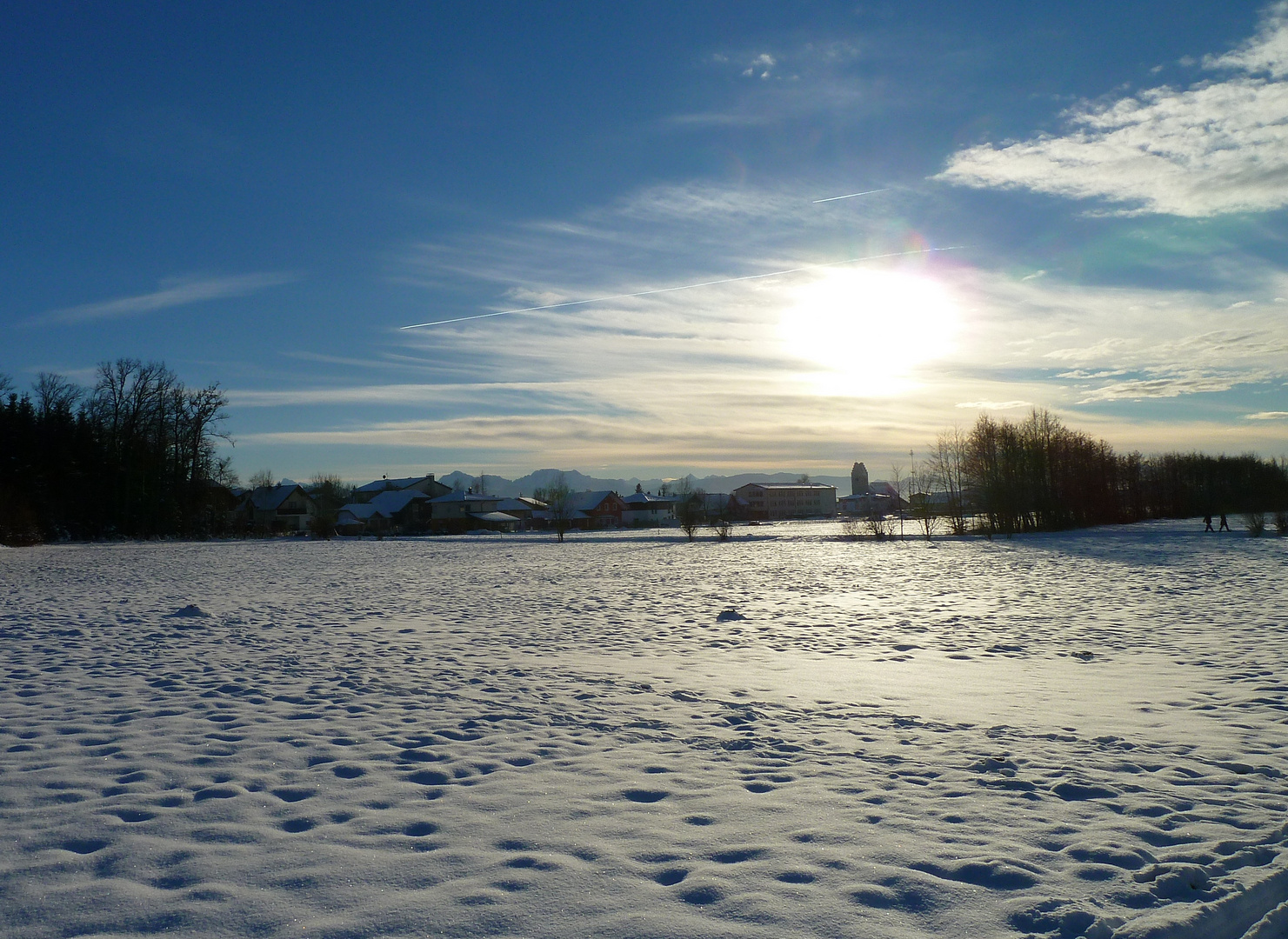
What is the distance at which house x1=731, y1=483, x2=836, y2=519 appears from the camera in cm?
12962

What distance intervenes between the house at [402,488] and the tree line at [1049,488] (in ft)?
215

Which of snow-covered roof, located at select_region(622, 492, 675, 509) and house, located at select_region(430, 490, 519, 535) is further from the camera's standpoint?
snow-covered roof, located at select_region(622, 492, 675, 509)

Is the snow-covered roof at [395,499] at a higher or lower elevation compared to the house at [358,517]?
higher

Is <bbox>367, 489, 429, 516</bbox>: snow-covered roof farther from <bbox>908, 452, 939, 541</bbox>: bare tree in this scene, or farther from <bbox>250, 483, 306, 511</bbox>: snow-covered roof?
<bbox>908, 452, 939, 541</bbox>: bare tree

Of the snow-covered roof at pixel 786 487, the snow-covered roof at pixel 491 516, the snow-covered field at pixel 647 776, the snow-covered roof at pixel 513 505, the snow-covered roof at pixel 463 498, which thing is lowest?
the snow-covered field at pixel 647 776

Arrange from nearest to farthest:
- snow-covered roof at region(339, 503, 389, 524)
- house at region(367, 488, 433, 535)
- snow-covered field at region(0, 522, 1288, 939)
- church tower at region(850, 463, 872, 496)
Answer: snow-covered field at region(0, 522, 1288, 939)
snow-covered roof at region(339, 503, 389, 524)
house at region(367, 488, 433, 535)
church tower at region(850, 463, 872, 496)

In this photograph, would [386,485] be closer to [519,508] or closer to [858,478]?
[519,508]

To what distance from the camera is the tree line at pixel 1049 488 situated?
49031mm

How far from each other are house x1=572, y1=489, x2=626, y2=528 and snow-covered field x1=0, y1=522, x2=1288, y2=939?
Answer: 3628 inches

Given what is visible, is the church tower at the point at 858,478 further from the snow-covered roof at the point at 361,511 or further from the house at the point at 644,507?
the snow-covered roof at the point at 361,511

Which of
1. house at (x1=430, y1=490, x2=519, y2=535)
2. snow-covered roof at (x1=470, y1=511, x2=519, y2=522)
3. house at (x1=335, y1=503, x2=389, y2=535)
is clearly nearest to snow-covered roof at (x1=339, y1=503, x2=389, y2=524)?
house at (x1=335, y1=503, x2=389, y2=535)

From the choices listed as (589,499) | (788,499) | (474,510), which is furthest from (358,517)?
(788,499)

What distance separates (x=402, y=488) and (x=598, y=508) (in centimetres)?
2705

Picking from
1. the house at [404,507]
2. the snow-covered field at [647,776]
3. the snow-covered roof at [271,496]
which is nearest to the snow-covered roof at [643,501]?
the house at [404,507]
